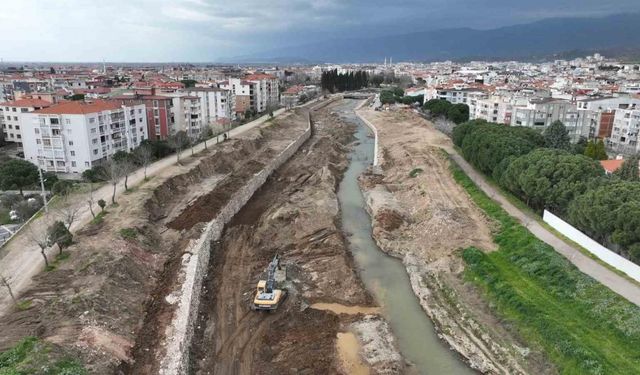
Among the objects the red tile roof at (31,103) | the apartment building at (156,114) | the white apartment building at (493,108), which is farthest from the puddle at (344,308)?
the white apartment building at (493,108)

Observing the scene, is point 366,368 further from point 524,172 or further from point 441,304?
point 524,172

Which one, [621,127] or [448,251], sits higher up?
[621,127]

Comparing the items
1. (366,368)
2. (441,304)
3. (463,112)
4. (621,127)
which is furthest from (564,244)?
(463,112)

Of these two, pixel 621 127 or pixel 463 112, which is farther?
pixel 463 112

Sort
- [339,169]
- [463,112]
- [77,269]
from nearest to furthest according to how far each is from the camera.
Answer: [77,269]
[339,169]
[463,112]

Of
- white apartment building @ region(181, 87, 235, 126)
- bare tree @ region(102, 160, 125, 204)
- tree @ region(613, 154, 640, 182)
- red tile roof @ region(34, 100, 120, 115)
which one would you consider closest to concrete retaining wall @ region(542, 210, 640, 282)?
tree @ region(613, 154, 640, 182)

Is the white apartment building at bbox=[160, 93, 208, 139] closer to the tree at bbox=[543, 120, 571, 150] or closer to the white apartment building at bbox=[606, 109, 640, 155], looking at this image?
the tree at bbox=[543, 120, 571, 150]

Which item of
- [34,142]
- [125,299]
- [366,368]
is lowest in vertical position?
[366,368]
